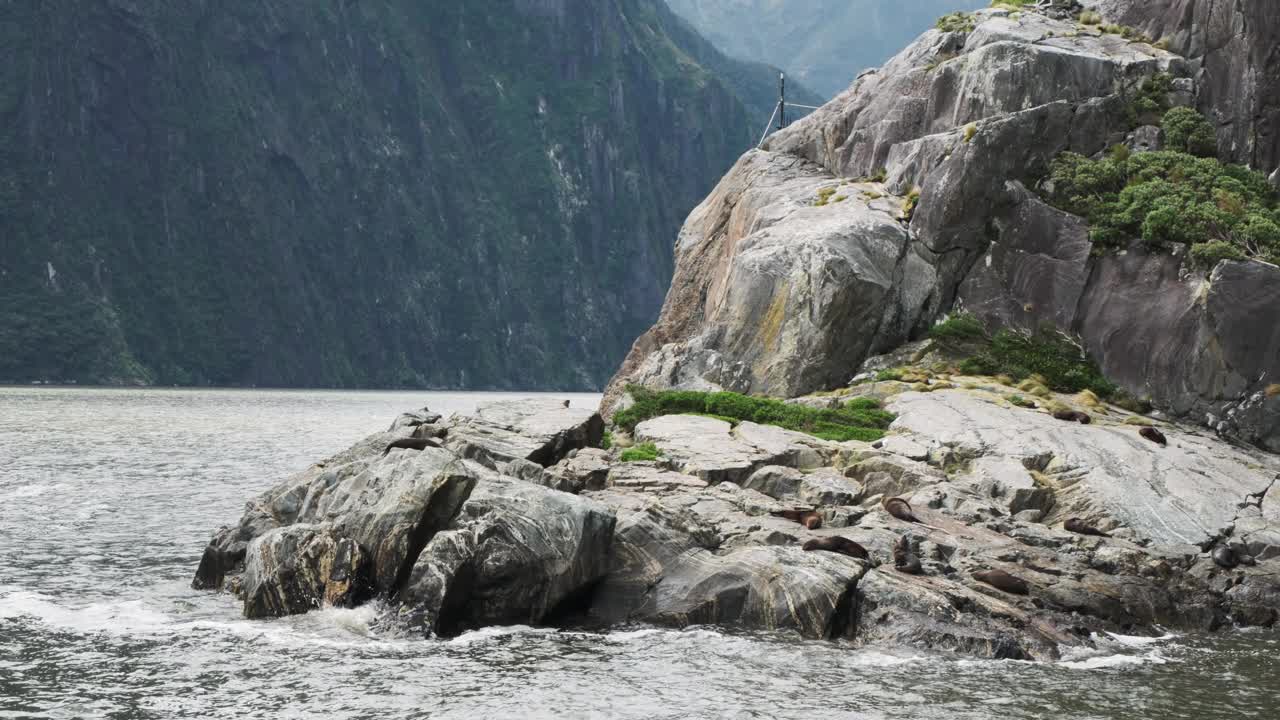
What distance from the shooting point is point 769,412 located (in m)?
42.4

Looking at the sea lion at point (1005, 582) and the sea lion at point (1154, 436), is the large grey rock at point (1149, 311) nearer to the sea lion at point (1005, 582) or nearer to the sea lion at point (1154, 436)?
the sea lion at point (1154, 436)

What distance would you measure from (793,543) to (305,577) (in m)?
12.1

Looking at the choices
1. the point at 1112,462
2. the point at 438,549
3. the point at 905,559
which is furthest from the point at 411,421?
the point at 1112,462

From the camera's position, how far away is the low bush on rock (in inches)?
1566

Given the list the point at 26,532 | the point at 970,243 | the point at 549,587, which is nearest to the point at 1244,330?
the point at 970,243

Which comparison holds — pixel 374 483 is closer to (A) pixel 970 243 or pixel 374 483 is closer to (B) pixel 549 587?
(B) pixel 549 587

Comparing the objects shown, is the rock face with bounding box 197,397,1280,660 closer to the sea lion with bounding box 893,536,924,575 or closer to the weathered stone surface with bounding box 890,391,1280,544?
the weathered stone surface with bounding box 890,391,1280,544

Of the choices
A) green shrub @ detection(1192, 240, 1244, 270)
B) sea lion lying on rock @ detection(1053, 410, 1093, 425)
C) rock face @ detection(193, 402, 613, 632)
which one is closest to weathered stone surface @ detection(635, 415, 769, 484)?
rock face @ detection(193, 402, 613, 632)

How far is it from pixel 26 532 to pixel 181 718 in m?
25.5

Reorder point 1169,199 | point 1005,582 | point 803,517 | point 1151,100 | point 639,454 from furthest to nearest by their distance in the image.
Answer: point 1151,100 → point 1169,199 → point 639,454 → point 803,517 → point 1005,582

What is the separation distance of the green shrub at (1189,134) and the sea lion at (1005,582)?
1262 inches

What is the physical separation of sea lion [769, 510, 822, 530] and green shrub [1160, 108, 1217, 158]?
31225mm

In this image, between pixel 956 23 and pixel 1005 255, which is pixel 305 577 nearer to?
pixel 1005 255

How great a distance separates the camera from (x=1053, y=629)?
2653 centimetres
